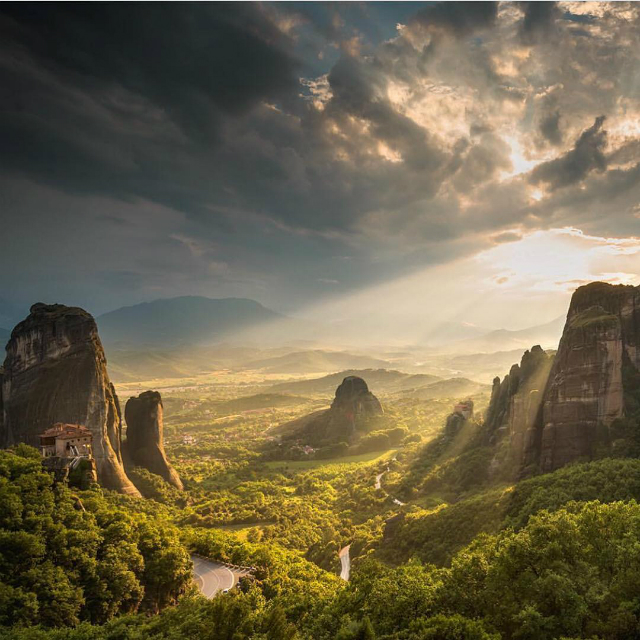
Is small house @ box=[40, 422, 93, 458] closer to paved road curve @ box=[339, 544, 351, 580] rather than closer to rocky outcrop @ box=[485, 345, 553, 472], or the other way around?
paved road curve @ box=[339, 544, 351, 580]

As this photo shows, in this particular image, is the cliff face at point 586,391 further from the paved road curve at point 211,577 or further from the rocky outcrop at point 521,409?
the paved road curve at point 211,577

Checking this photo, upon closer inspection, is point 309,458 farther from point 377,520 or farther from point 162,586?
point 162,586

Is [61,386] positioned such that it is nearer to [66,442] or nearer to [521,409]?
[66,442]

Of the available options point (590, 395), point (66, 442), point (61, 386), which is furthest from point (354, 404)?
point (66, 442)

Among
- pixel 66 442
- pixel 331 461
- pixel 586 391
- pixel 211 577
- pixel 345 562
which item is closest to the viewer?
pixel 211 577

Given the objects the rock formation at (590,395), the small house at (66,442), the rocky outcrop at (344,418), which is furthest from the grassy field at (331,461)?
the small house at (66,442)

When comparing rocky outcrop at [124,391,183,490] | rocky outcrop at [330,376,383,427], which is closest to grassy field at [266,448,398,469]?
rocky outcrop at [330,376,383,427]

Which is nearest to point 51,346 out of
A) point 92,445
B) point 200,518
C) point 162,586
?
point 92,445
